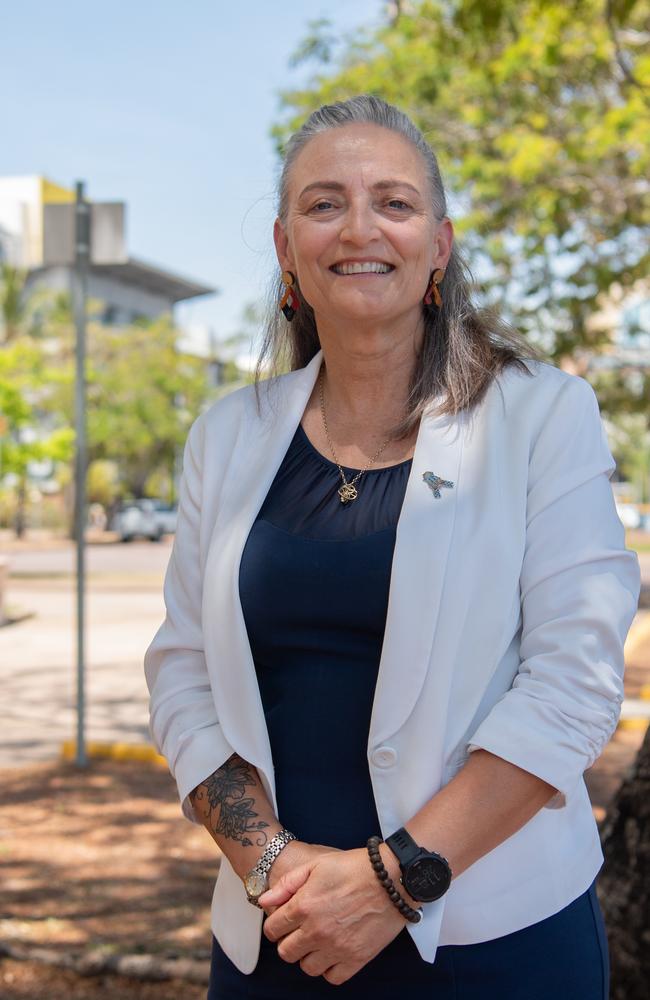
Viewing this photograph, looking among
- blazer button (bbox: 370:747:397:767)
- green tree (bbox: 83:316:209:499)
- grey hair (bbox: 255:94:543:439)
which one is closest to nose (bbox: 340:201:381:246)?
grey hair (bbox: 255:94:543:439)

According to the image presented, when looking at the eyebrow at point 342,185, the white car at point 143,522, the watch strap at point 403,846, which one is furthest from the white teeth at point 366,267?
the white car at point 143,522

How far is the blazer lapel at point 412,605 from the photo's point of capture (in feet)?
6.04

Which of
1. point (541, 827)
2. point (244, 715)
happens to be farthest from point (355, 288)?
point (541, 827)

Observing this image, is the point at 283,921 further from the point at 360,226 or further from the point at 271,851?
the point at 360,226

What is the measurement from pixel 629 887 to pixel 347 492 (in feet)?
4.85

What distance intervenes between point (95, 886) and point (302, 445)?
316 cm

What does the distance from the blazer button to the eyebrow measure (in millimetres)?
983

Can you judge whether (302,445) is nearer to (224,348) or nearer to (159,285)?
(224,348)

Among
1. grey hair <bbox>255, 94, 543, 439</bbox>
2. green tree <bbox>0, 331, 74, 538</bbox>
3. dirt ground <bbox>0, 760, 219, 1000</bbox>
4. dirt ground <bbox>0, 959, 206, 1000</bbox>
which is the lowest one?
green tree <bbox>0, 331, 74, 538</bbox>

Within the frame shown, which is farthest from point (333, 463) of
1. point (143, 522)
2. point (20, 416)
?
point (143, 522)

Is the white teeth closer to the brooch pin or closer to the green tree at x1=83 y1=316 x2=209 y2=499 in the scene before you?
the brooch pin

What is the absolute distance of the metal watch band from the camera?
6.30ft

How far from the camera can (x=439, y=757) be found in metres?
1.85

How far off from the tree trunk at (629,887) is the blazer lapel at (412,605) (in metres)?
1.36
